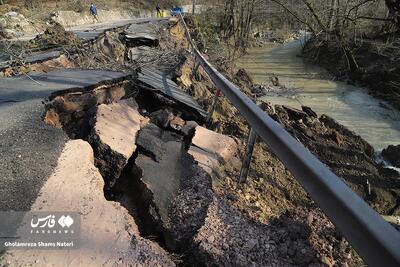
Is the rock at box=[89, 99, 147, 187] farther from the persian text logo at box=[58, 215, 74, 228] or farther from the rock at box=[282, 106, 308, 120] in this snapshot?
the rock at box=[282, 106, 308, 120]

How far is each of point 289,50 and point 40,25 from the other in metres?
20.8

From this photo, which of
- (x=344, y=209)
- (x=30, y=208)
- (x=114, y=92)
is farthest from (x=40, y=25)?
(x=344, y=209)

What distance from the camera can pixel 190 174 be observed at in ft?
11.1

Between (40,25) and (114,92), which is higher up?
(114,92)

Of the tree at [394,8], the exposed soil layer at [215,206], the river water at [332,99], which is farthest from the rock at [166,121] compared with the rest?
the river water at [332,99]

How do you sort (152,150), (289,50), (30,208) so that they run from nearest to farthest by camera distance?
1. (30,208)
2. (152,150)
3. (289,50)

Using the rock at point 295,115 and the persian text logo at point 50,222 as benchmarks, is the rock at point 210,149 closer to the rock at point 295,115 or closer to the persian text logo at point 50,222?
the persian text logo at point 50,222

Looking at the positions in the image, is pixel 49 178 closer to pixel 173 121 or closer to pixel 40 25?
pixel 173 121

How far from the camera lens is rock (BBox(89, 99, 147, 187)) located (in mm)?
3430

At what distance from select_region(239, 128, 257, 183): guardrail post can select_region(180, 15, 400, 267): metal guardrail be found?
2.08 feet

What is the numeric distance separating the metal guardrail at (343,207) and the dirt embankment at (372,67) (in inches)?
538

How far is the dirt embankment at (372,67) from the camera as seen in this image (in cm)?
1659

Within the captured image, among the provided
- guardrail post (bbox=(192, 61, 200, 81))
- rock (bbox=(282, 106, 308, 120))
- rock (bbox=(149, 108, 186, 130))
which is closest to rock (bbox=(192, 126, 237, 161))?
rock (bbox=(149, 108, 186, 130))

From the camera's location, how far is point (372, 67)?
2122 centimetres
